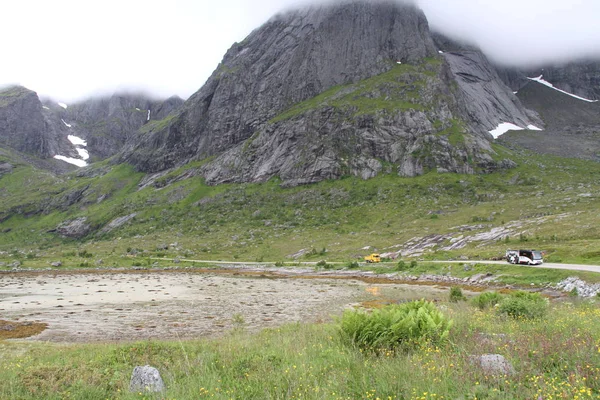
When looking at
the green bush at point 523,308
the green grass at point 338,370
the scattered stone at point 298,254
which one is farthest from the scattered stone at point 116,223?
the green bush at point 523,308

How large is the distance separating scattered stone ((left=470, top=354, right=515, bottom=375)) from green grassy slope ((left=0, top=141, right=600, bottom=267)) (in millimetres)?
34400

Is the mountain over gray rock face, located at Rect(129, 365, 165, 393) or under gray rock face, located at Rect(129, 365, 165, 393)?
over

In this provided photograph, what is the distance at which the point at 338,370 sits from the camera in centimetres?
754

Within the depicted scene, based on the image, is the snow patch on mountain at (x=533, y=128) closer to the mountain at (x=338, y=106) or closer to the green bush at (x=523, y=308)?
the mountain at (x=338, y=106)

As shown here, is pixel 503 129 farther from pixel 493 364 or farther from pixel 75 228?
pixel 75 228

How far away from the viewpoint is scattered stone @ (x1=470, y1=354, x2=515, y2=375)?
265 inches

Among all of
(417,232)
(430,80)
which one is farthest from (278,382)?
(430,80)

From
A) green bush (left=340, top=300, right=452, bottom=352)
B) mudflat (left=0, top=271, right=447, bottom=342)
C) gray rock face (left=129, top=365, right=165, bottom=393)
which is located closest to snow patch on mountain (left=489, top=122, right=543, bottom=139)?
mudflat (left=0, top=271, right=447, bottom=342)

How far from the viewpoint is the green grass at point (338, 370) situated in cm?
629

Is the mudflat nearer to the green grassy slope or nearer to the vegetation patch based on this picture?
the vegetation patch

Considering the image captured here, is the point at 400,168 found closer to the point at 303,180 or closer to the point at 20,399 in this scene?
the point at 303,180

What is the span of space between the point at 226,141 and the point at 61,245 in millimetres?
74737

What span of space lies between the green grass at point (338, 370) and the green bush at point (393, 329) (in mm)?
325

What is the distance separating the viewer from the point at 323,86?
142750 mm
